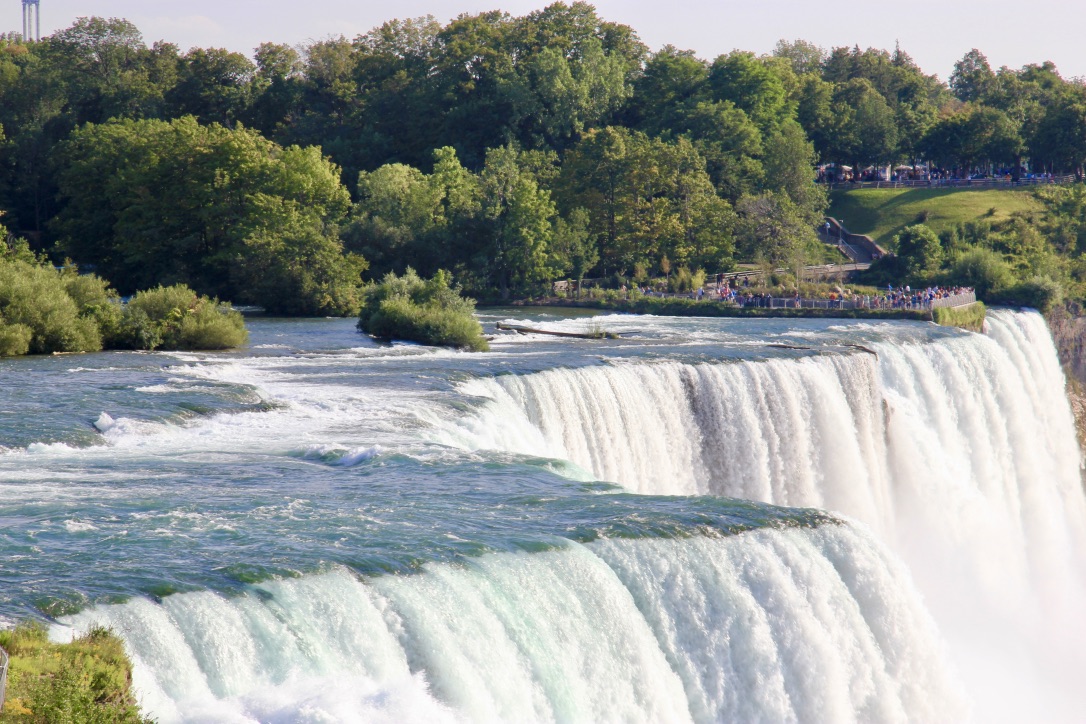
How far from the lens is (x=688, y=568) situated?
17000 mm

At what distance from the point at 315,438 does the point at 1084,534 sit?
97.9 ft

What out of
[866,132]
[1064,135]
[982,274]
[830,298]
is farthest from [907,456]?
[866,132]

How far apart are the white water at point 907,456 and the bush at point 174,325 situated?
11.8 metres

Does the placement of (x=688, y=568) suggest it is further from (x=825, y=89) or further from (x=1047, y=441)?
(x=825, y=89)

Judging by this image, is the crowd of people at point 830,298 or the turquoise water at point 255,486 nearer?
the turquoise water at point 255,486

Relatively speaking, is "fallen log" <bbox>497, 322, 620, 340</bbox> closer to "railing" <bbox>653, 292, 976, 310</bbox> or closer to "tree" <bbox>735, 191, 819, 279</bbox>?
"railing" <bbox>653, 292, 976, 310</bbox>

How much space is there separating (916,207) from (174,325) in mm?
64690

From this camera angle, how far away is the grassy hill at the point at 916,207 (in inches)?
3398

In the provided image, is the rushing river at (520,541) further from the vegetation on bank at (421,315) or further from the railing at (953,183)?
the railing at (953,183)

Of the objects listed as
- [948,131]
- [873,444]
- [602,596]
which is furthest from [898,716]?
[948,131]

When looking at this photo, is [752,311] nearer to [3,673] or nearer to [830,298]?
[830,298]

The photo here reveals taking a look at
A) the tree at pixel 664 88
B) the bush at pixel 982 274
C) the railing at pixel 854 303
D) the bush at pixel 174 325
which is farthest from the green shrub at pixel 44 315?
the tree at pixel 664 88

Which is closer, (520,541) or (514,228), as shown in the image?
(520,541)

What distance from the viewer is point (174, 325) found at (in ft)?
124
